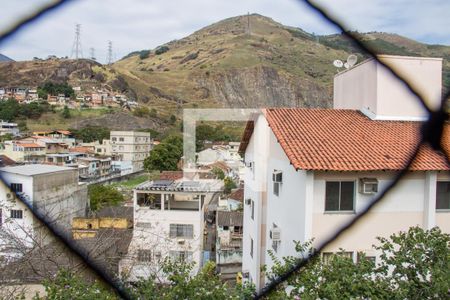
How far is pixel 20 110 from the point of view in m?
0.39

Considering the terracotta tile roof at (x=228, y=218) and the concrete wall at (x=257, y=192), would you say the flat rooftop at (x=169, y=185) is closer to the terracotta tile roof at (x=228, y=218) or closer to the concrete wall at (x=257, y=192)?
the concrete wall at (x=257, y=192)

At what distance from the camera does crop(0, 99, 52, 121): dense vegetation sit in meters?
0.34

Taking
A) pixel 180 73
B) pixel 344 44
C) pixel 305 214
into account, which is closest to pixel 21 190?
pixel 344 44

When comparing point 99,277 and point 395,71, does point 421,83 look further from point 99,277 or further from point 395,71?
point 99,277

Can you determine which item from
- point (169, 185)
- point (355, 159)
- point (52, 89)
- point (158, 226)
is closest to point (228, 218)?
point (158, 226)

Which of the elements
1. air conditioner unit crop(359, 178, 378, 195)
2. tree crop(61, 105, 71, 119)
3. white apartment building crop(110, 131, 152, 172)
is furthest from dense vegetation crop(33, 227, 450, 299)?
tree crop(61, 105, 71, 119)


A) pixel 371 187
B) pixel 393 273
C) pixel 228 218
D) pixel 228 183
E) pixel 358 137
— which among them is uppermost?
pixel 358 137

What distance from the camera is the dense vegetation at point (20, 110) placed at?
344mm

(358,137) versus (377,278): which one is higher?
(358,137)

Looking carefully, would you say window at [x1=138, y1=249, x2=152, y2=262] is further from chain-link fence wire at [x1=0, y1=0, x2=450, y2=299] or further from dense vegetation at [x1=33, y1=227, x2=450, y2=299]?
chain-link fence wire at [x1=0, y1=0, x2=450, y2=299]

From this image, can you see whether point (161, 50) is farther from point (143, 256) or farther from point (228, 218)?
point (228, 218)

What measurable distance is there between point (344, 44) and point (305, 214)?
2.65 meters

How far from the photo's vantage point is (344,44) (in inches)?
11.4

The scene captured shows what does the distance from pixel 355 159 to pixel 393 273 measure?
645 millimetres
